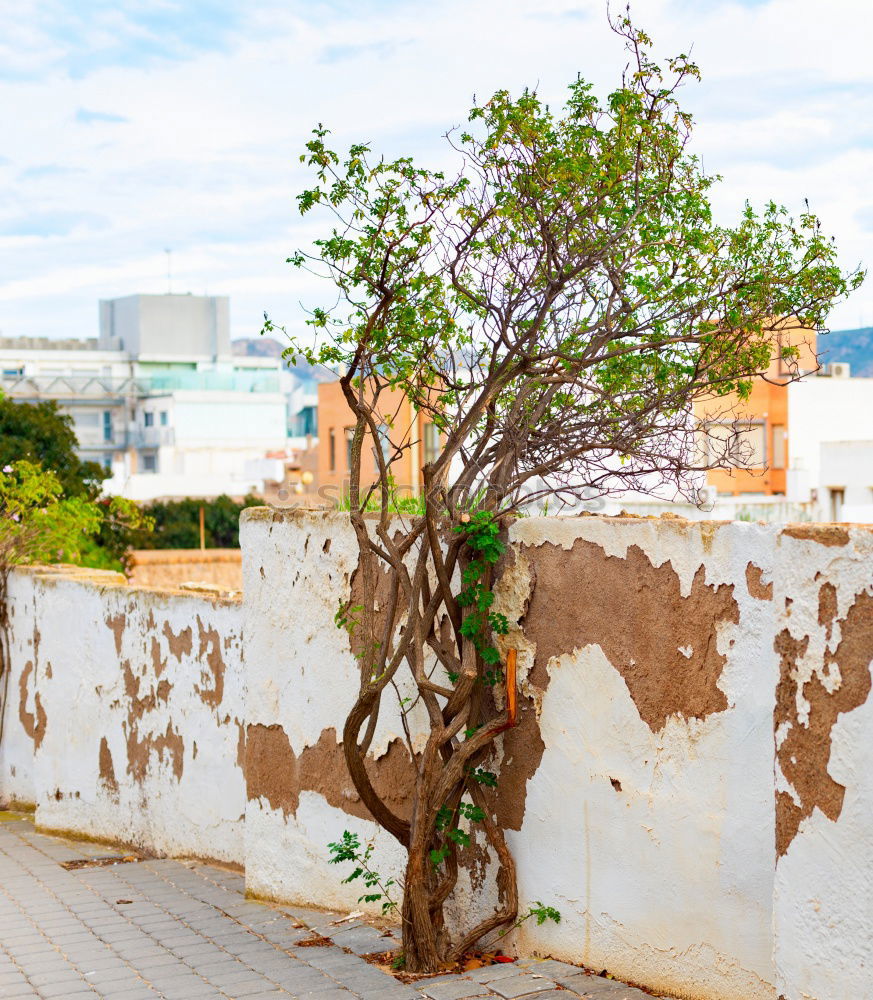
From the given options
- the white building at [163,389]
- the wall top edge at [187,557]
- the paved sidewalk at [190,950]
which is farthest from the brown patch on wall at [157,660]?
the white building at [163,389]

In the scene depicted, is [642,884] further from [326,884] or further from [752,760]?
[326,884]

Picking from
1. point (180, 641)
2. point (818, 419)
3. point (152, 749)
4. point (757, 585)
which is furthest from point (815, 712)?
point (818, 419)

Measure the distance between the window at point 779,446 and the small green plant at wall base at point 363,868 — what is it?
112ft

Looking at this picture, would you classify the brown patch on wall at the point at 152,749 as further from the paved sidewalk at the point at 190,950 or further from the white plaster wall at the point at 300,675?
the white plaster wall at the point at 300,675

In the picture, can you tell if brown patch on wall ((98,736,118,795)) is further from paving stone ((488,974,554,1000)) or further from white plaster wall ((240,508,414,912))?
paving stone ((488,974,554,1000))

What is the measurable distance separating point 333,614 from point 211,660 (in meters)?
1.51

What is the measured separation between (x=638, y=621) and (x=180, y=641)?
143 inches

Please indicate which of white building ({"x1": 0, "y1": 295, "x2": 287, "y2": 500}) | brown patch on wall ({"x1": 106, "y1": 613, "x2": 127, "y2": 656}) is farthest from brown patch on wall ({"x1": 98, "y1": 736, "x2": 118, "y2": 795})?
white building ({"x1": 0, "y1": 295, "x2": 287, "y2": 500})

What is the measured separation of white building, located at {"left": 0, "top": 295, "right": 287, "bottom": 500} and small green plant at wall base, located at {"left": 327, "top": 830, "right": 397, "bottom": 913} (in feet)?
177

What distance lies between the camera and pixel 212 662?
7445 millimetres

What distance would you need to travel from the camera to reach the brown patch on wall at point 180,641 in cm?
766

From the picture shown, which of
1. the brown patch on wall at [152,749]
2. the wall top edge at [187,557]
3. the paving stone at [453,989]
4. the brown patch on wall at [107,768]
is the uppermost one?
the wall top edge at [187,557]

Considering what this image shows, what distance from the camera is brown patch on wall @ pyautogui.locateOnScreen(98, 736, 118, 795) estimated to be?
8.55 meters

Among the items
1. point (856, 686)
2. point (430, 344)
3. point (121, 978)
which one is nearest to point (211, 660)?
point (121, 978)
